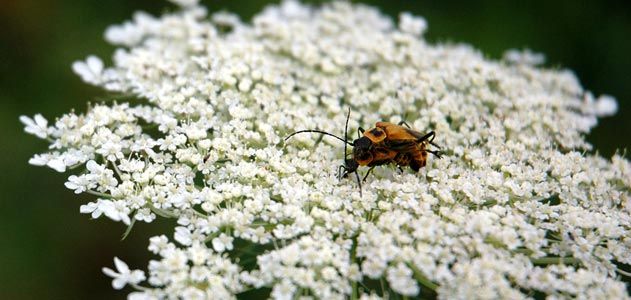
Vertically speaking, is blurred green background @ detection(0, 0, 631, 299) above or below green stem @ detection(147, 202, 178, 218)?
above

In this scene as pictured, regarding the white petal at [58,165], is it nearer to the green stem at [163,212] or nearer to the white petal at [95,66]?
the green stem at [163,212]

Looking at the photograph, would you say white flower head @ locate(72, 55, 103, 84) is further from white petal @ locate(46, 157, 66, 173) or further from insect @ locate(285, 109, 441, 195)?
insect @ locate(285, 109, 441, 195)

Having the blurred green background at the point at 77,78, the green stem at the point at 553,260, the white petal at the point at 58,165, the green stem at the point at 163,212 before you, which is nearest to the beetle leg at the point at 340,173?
the green stem at the point at 163,212

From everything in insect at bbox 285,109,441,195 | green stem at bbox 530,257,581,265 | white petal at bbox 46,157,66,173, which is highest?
insect at bbox 285,109,441,195

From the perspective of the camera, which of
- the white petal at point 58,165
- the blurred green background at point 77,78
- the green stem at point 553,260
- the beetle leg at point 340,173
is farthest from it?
the blurred green background at point 77,78

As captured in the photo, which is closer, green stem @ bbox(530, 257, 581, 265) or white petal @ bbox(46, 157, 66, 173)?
green stem @ bbox(530, 257, 581, 265)

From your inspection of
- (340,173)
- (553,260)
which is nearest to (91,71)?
(340,173)

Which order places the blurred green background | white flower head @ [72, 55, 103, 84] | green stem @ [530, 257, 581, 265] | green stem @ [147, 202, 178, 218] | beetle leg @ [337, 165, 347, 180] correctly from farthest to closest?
the blurred green background → white flower head @ [72, 55, 103, 84] → beetle leg @ [337, 165, 347, 180] → green stem @ [147, 202, 178, 218] → green stem @ [530, 257, 581, 265]

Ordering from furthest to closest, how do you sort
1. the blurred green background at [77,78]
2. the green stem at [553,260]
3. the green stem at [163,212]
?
the blurred green background at [77,78] → the green stem at [163,212] → the green stem at [553,260]

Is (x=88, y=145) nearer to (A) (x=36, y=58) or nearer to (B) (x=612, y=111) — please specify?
(A) (x=36, y=58)

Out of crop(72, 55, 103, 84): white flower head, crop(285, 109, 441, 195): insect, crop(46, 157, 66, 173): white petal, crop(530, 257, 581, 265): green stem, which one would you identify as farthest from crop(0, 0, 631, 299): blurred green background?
crop(530, 257, 581, 265): green stem
